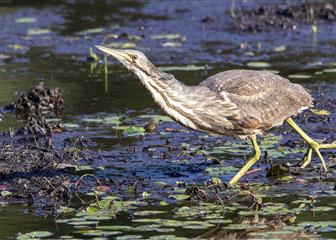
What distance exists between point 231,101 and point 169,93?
714mm

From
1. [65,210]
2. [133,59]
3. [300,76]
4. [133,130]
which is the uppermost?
[133,59]

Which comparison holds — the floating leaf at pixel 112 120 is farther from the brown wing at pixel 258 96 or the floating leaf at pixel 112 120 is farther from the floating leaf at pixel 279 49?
the floating leaf at pixel 279 49

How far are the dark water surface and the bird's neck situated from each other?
2.26ft

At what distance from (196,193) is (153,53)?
678cm

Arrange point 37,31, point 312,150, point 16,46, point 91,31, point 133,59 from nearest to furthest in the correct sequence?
point 133,59, point 312,150, point 16,46, point 91,31, point 37,31

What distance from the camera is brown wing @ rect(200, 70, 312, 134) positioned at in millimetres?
9250

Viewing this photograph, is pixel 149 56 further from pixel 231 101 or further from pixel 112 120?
pixel 231 101

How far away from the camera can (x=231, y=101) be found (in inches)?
361

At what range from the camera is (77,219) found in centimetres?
799

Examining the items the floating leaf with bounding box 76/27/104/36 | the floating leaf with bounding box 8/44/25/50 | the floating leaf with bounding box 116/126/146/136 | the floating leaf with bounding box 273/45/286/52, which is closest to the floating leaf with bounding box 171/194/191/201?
the floating leaf with bounding box 116/126/146/136

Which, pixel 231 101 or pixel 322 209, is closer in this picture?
pixel 322 209

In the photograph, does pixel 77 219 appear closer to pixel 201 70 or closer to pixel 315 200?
pixel 315 200

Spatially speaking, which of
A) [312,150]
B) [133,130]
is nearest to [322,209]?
[312,150]

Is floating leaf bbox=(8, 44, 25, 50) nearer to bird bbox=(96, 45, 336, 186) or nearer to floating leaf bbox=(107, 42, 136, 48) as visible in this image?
floating leaf bbox=(107, 42, 136, 48)
